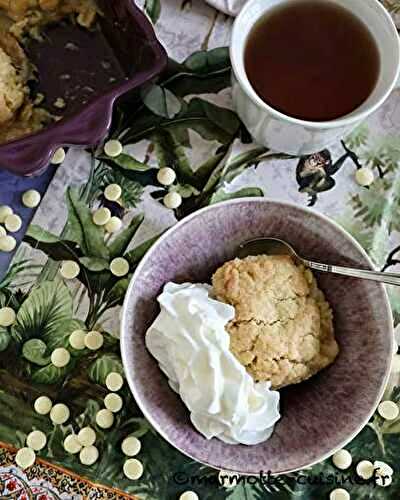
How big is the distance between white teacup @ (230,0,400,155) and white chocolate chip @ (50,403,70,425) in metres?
0.42

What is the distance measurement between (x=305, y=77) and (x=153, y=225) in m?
0.26

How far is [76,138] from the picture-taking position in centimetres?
90

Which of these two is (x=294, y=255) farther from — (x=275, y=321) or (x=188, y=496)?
(x=188, y=496)

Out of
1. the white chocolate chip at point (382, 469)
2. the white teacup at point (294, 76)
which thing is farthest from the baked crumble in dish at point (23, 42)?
the white chocolate chip at point (382, 469)

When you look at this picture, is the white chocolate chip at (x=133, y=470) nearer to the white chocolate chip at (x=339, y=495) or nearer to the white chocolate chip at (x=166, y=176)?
the white chocolate chip at (x=339, y=495)

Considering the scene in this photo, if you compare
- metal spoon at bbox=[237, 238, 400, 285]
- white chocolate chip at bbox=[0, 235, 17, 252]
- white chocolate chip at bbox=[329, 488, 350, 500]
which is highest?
metal spoon at bbox=[237, 238, 400, 285]

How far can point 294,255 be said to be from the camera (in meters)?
0.92

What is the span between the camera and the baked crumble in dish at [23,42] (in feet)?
3.32

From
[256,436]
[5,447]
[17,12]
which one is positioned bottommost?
[5,447]

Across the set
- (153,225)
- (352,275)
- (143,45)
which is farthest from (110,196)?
(352,275)

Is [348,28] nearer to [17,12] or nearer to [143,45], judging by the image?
[143,45]

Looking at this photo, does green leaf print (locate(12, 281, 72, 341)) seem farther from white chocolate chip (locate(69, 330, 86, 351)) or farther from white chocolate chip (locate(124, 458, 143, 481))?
white chocolate chip (locate(124, 458, 143, 481))

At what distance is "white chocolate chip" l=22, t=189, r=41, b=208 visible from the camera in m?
1.01

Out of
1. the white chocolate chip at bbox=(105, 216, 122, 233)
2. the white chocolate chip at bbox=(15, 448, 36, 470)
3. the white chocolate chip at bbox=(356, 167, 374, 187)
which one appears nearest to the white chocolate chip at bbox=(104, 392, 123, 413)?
the white chocolate chip at bbox=(15, 448, 36, 470)
